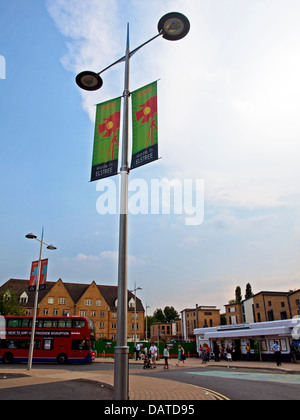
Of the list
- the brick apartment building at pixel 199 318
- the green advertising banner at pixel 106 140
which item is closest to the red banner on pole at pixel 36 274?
the green advertising banner at pixel 106 140

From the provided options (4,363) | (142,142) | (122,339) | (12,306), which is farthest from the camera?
(12,306)

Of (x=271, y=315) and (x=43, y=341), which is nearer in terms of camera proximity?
(x=43, y=341)

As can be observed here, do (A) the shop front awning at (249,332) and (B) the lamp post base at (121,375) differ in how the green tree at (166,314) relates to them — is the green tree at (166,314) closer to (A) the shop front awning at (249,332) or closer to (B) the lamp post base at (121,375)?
(A) the shop front awning at (249,332)

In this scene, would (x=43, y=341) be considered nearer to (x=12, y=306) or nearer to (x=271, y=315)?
(x=12, y=306)

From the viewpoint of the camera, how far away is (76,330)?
86.5 ft

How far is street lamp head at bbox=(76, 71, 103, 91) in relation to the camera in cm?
896

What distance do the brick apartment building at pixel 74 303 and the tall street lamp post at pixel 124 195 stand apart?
5957 cm

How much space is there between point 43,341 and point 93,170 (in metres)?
22.6

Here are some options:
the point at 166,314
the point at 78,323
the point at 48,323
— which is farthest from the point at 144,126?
Result: the point at 166,314

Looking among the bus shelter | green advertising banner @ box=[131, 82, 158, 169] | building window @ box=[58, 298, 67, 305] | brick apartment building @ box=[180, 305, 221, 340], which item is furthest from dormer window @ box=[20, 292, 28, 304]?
green advertising banner @ box=[131, 82, 158, 169]

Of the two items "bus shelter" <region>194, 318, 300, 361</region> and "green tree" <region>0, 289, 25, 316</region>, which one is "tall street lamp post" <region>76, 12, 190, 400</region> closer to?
"bus shelter" <region>194, 318, 300, 361</region>

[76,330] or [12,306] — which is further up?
[12,306]

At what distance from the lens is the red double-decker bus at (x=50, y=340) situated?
85.1 feet
